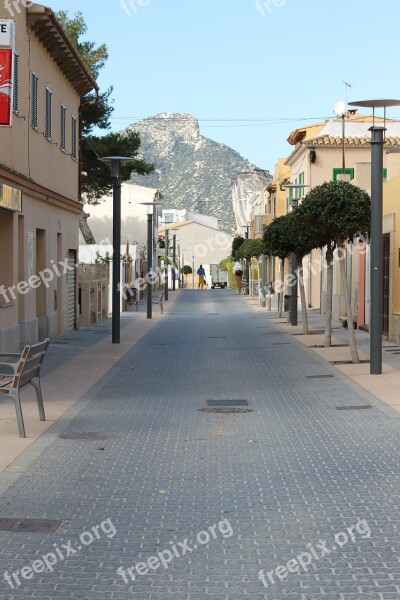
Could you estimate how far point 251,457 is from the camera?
31.6ft

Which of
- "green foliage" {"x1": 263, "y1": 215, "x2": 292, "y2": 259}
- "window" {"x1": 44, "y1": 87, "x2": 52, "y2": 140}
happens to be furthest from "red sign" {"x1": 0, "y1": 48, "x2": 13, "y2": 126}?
"green foliage" {"x1": 263, "y1": 215, "x2": 292, "y2": 259}

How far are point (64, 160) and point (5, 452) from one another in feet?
64.2

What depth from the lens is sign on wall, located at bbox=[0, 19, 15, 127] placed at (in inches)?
596

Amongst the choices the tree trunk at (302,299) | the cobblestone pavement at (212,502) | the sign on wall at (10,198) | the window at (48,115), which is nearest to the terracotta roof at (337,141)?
the tree trunk at (302,299)

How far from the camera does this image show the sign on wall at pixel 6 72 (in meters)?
15.1

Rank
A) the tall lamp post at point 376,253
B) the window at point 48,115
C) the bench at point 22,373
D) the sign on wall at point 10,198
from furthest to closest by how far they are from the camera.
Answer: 1. the window at point 48,115
2. the sign on wall at point 10,198
3. the tall lamp post at point 376,253
4. the bench at point 22,373

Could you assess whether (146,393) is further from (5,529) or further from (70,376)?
(5,529)

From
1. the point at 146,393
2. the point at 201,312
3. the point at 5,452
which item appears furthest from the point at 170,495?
the point at 201,312

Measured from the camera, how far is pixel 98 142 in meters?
48.4

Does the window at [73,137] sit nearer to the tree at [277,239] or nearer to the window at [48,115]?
the window at [48,115]

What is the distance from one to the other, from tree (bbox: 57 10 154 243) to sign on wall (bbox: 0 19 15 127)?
3039 centimetres

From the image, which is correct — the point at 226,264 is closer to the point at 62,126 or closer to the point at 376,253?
the point at 62,126

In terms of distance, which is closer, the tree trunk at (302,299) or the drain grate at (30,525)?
the drain grate at (30,525)

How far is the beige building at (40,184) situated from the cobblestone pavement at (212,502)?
7.02 m
